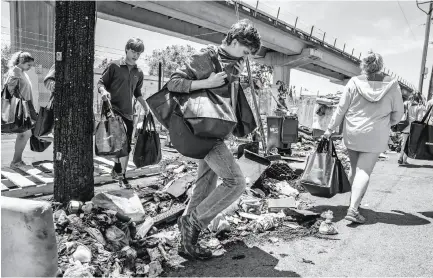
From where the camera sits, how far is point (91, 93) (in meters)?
3.36

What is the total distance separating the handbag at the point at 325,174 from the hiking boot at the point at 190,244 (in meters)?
1.66

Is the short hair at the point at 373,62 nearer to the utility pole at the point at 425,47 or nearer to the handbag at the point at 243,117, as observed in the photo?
the handbag at the point at 243,117

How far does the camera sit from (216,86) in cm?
255

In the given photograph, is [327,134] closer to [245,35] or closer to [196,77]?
[245,35]

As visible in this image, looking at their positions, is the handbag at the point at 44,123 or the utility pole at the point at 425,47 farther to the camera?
the utility pole at the point at 425,47

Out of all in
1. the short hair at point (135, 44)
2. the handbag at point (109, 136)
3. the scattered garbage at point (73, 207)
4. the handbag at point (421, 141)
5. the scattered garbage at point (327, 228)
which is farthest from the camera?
the handbag at point (421, 141)

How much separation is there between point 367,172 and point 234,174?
2022mm

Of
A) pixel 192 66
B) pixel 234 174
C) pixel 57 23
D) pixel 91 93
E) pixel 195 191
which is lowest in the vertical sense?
pixel 195 191

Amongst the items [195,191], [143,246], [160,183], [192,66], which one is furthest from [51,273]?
[160,183]

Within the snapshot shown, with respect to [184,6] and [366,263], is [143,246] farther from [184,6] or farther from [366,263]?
[184,6]

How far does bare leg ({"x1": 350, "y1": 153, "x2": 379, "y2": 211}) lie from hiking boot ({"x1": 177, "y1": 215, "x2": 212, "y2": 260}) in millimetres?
1914

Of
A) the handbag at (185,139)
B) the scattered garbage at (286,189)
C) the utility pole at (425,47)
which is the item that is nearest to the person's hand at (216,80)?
the handbag at (185,139)

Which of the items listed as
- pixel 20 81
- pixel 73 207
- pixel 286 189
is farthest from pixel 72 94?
pixel 286 189

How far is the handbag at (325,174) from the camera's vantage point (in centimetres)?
388
